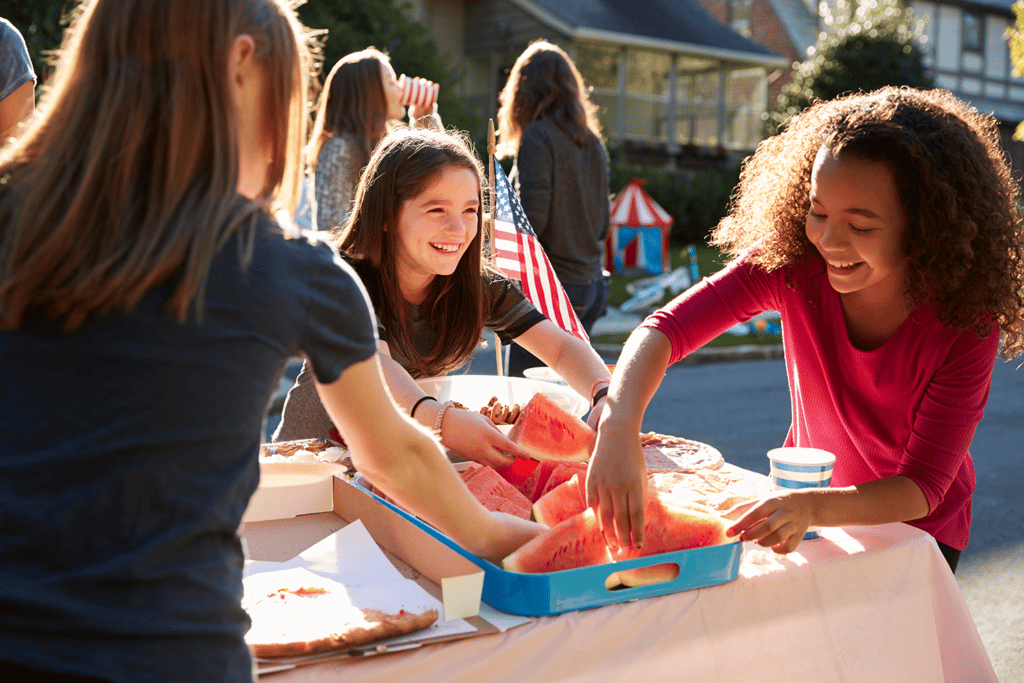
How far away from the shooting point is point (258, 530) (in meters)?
2.02

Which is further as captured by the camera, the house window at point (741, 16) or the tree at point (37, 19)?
the house window at point (741, 16)

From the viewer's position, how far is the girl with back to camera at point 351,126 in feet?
16.2

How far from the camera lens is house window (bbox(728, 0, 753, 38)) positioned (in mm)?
31266

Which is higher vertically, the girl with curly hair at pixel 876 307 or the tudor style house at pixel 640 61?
the tudor style house at pixel 640 61

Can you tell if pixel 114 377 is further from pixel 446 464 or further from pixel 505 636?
pixel 505 636

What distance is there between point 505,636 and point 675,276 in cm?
1299

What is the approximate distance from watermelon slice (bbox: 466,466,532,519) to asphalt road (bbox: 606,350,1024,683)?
2709 millimetres

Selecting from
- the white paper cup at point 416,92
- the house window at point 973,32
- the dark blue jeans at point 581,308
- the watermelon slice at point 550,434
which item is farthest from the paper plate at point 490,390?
the house window at point 973,32

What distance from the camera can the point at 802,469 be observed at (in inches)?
73.2

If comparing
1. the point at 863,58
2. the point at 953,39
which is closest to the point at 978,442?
the point at 863,58

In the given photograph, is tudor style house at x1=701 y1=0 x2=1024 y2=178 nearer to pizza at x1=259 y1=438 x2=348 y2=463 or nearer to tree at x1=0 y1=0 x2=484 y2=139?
tree at x1=0 y1=0 x2=484 y2=139

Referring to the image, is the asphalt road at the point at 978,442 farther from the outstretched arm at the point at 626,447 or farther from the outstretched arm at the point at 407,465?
the outstretched arm at the point at 407,465

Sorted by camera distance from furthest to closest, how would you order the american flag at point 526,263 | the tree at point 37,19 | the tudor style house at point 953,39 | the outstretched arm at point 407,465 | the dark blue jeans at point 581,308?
the tudor style house at point 953,39
the tree at point 37,19
the dark blue jeans at point 581,308
the american flag at point 526,263
the outstretched arm at point 407,465

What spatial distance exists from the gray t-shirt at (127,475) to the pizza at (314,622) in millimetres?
275
